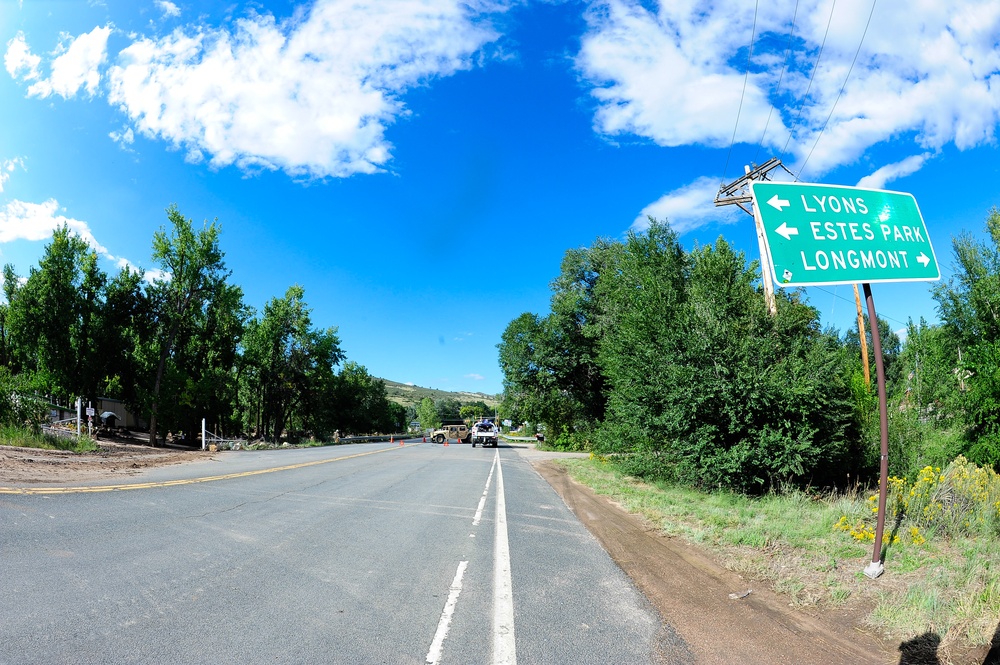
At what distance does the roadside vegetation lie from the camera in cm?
559

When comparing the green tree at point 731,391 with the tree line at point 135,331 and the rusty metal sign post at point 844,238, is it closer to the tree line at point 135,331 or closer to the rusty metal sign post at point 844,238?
the rusty metal sign post at point 844,238

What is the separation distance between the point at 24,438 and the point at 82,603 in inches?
689

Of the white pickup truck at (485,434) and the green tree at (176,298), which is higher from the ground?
the green tree at (176,298)

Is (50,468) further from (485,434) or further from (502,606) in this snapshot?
(485,434)

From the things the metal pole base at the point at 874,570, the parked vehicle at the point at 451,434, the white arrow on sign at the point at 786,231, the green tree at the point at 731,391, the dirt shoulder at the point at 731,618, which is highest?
the white arrow on sign at the point at 786,231

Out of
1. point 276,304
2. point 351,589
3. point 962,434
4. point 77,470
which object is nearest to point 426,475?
point 77,470

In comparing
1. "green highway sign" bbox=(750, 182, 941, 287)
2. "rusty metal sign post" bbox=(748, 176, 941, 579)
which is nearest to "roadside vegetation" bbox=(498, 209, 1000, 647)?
"rusty metal sign post" bbox=(748, 176, 941, 579)

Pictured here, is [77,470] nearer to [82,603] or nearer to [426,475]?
[426,475]

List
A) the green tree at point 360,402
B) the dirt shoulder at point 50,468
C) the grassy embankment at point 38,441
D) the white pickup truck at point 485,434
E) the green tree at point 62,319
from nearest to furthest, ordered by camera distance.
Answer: the dirt shoulder at point 50,468 < the grassy embankment at point 38,441 < the green tree at point 62,319 < the white pickup truck at point 485,434 < the green tree at point 360,402

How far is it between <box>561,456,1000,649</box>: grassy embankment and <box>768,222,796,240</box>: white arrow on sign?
365cm

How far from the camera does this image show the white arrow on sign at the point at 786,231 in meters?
5.93

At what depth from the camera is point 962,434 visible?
51.5 feet

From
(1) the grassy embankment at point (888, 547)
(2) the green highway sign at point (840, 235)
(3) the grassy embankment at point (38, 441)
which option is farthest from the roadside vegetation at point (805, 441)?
(3) the grassy embankment at point (38, 441)

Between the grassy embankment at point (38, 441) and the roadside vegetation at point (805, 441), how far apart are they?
701 inches
